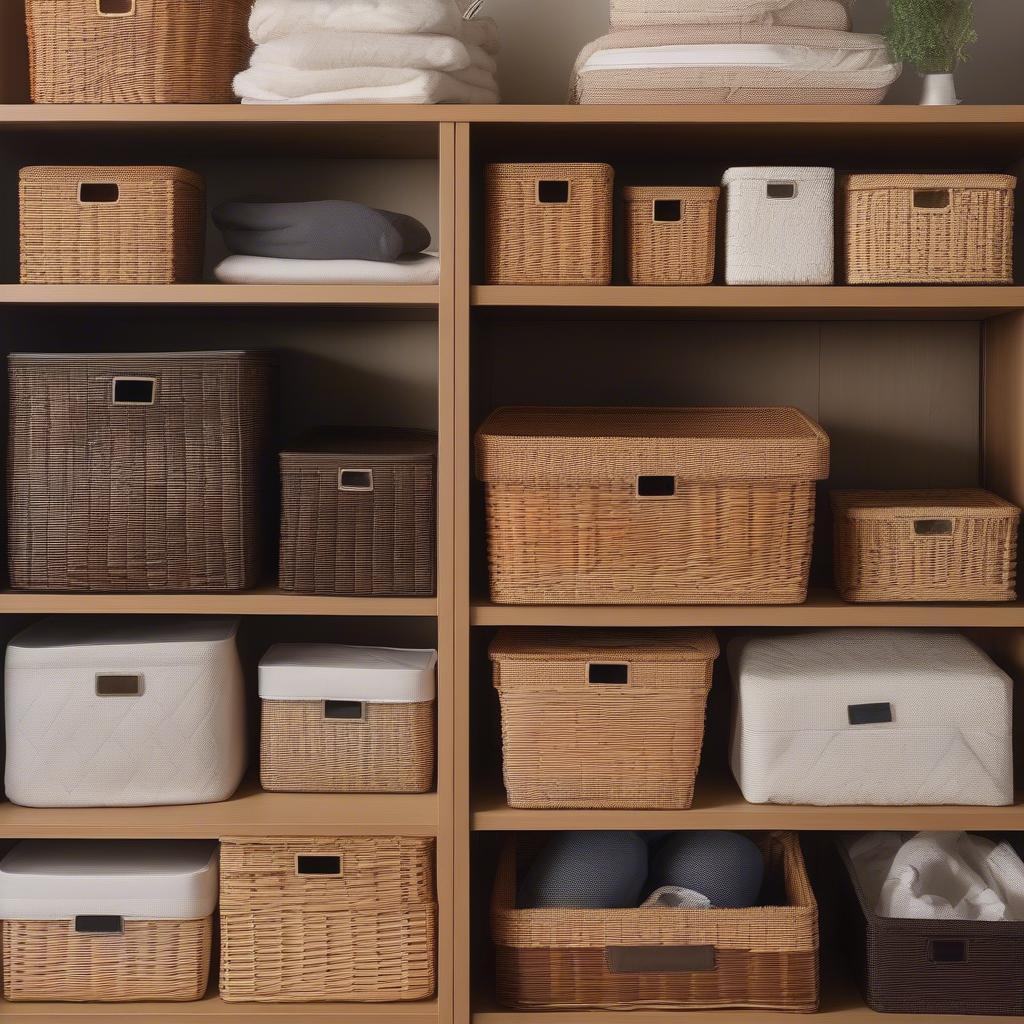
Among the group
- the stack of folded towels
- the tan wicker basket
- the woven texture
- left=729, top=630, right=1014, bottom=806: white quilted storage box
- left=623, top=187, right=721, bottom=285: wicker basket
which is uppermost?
the stack of folded towels

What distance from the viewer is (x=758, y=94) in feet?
6.00

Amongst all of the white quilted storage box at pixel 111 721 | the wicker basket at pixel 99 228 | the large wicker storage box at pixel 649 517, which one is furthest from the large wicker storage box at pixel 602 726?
the wicker basket at pixel 99 228

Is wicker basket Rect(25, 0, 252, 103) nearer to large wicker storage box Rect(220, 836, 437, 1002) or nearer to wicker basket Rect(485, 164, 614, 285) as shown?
wicker basket Rect(485, 164, 614, 285)

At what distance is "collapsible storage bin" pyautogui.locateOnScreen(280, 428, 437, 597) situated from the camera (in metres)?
1.89

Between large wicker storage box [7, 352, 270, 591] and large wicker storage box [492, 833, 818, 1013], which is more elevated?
large wicker storage box [7, 352, 270, 591]

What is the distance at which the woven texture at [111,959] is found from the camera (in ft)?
6.23

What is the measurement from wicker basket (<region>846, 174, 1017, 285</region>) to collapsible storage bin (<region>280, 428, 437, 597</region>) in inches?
31.1

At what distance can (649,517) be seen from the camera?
1.86m

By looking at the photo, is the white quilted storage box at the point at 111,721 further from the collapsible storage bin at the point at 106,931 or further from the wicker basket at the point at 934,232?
the wicker basket at the point at 934,232

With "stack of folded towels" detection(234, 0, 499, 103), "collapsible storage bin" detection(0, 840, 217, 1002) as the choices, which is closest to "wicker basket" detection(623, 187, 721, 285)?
"stack of folded towels" detection(234, 0, 499, 103)

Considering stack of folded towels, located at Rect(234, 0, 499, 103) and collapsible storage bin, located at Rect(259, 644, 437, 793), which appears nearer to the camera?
stack of folded towels, located at Rect(234, 0, 499, 103)

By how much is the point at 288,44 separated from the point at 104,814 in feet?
4.22

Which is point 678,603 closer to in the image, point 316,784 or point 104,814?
point 316,784

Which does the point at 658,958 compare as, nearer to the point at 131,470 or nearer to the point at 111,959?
the point at 111,959
